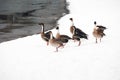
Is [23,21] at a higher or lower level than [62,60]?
lower

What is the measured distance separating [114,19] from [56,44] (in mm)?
6488

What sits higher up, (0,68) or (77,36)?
(77,36)

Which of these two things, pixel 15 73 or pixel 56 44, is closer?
pixel 15 73

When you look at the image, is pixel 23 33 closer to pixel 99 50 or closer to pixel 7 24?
pixel 7 24

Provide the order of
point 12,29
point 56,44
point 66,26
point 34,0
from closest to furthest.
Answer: point 56,44
point 66,26
point 12,29
point 34,0

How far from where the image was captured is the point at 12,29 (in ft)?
60.8

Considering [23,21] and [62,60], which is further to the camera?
[23,21]

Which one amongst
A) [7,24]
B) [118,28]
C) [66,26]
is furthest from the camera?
[7,24]

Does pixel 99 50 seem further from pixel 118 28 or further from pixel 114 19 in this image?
pixel 114 19

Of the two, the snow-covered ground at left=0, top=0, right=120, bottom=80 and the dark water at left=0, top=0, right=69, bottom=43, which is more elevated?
the snow-covered ground at left=0, top=0, right=120, bottom=80

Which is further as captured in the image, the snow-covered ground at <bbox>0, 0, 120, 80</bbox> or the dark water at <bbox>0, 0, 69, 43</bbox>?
the dark water at <bbox>0, 0, 69, 43</bbox>

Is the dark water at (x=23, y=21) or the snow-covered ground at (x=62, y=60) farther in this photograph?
the dark water at (x=23, y=21)

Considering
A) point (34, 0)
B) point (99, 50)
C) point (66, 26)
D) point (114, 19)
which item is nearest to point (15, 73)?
point (99, 50)

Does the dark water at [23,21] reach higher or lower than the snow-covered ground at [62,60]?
lower
